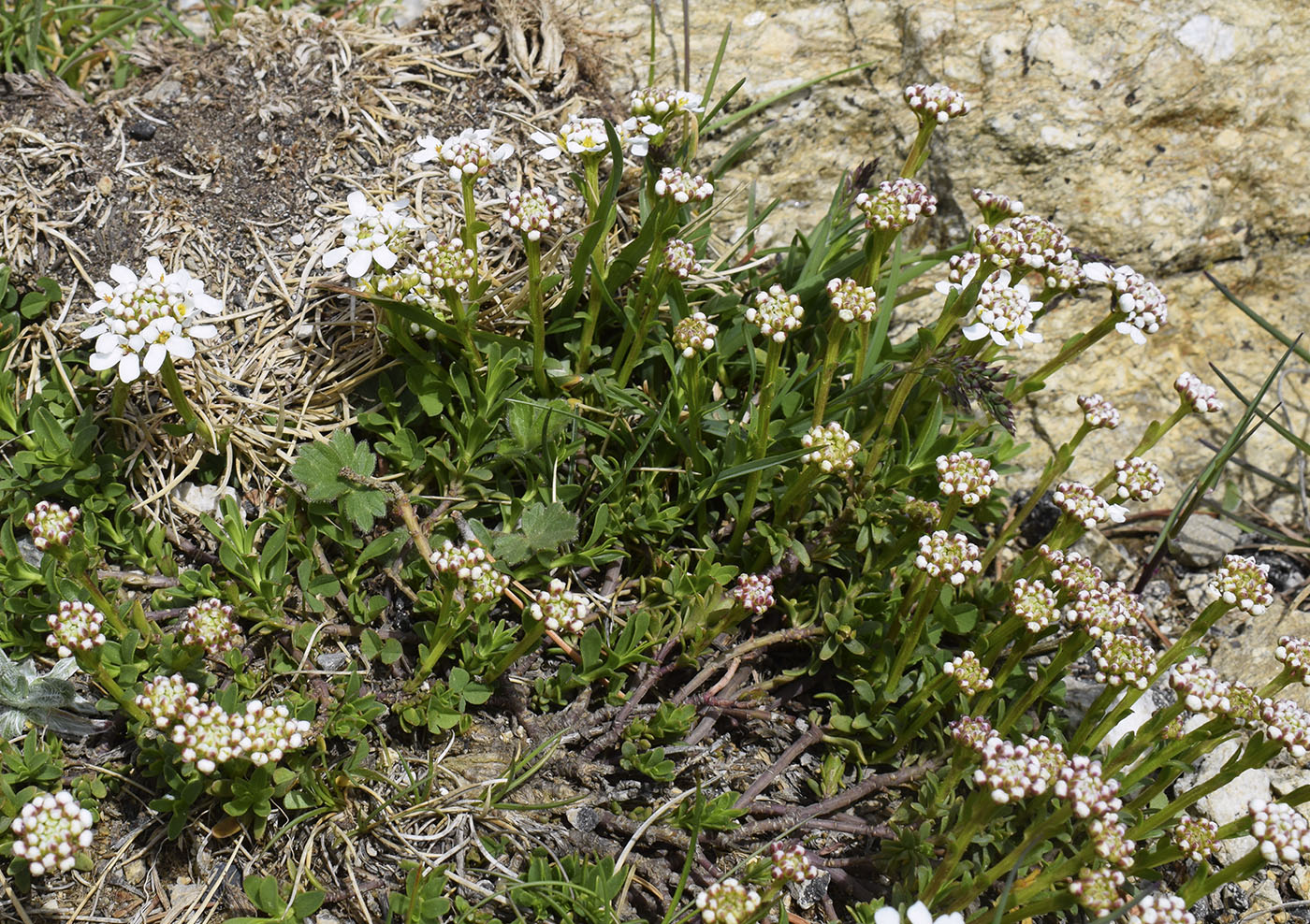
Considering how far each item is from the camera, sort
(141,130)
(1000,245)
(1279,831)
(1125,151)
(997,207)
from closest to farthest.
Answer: (1279,831), (1000,245), (997,207), (141,130), (1125,151)

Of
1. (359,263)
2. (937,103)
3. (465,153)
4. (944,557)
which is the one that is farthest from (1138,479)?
(359,263)

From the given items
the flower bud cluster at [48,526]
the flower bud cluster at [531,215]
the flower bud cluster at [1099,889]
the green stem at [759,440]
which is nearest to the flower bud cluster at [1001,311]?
the green stem at [759,440]

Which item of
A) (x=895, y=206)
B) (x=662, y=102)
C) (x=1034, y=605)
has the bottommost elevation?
(x=662, y=102)

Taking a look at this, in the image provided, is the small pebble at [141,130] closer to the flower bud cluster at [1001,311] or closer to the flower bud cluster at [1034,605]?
the flower bud cluster at [1001,311]

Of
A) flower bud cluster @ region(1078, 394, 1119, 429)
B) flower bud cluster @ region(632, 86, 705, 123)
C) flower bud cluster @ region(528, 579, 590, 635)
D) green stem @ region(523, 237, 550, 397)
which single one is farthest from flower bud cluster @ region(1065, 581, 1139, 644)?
flower bud cluster @ region(632, 86, 705, 123)

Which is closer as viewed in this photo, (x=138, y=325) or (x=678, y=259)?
(x=138, y=325)

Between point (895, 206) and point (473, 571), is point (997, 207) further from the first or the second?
point (473, 571)
